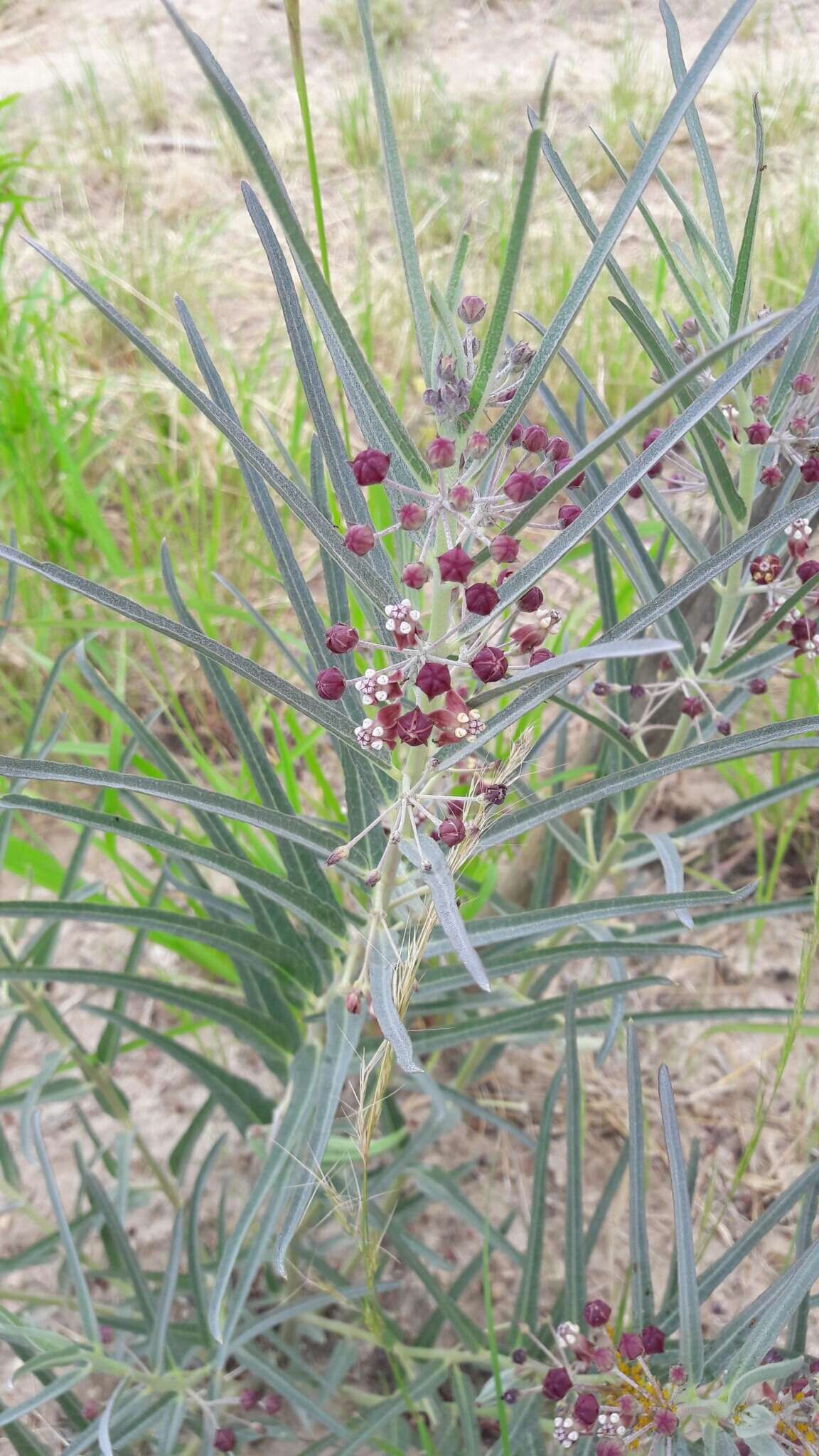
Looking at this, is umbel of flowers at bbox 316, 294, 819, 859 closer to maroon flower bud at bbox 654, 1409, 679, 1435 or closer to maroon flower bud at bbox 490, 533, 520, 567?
maroon flower bud at bbox 490, 533, 520, 567

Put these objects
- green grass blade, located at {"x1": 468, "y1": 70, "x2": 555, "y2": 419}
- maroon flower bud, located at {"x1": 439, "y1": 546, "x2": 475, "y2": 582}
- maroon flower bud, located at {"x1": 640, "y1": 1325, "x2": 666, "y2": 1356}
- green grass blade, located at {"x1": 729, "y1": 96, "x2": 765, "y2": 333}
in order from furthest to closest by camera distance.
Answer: maroon flower bud, located at {"x1": 640, "y1": 1325, "x2": 666, "y2": 1356}, green grass blade, located at {"x1": 729, "y1": 96, "x2": 765, "y2": 333}, maroon flower bud, located at {"x1": 439, "y1": 546, "x2": 475, "y2": 582}, green grass blade, located at {"x1": 468, "y1": 70, "x2": 555, "y2": 419}

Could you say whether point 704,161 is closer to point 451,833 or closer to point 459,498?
point 459,498

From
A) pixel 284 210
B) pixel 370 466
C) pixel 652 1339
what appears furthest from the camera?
pixel 652 1339

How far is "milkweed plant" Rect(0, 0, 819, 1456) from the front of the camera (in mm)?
586

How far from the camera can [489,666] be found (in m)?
0.58

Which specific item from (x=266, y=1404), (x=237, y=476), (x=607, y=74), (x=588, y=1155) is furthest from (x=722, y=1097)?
(x=607, y=74)

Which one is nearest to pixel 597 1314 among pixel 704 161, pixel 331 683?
pixel 331 683

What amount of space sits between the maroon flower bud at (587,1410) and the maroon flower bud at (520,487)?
63 cm

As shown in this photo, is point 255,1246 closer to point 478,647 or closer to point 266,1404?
point 266,1404

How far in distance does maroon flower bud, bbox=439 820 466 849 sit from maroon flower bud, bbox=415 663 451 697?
81mm

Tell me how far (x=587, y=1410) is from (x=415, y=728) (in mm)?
519

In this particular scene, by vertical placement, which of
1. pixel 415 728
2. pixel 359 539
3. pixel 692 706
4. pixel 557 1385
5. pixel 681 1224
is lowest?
pixel 557 1385

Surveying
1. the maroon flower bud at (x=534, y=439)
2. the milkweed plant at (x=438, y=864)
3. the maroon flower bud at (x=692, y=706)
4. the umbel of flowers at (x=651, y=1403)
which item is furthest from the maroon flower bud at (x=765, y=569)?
the umbel of flowers at (x=651, y=1403)

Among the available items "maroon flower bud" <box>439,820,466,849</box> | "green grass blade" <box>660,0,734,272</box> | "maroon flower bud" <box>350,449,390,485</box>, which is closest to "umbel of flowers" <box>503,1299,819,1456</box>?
"maroon flower bud" <box>439,820,466,849</box>
